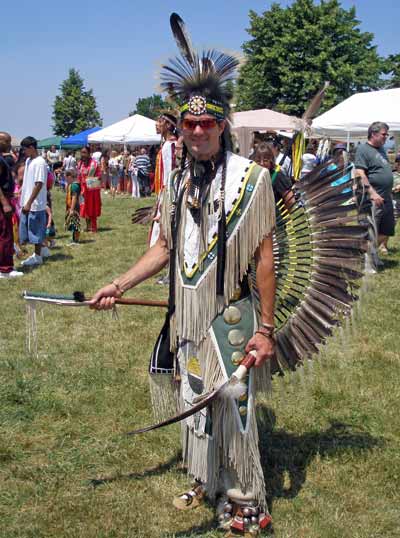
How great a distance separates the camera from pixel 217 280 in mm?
2723

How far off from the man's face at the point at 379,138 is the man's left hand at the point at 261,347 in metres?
5.74

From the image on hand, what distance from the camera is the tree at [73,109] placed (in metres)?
65.2

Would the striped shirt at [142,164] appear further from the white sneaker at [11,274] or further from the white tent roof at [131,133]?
the white sneaker at [11,274]

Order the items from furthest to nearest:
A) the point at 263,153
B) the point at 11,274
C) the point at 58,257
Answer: the point at 58,257
the point at 11,274
the point at 263,153

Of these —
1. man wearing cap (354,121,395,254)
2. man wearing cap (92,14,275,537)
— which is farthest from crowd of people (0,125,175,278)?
man wearing cap (92,14,275,537)

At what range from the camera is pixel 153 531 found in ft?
9.93

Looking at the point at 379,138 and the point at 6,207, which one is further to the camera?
the point at 6,207

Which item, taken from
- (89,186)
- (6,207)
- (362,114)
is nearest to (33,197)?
A: (6,207)

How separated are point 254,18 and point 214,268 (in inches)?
1852

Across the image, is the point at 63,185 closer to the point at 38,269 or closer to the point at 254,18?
the point at 38,269

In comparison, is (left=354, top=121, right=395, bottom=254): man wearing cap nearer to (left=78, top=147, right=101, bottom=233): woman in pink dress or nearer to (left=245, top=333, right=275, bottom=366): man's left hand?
(left=245, top=333, right=275, bottom=366): man's left hand

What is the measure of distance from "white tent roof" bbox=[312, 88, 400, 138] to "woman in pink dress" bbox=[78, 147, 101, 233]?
671 centimetres

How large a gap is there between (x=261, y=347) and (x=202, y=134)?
92cm

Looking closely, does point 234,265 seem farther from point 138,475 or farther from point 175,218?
point 138,475
